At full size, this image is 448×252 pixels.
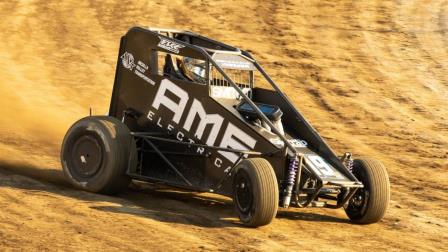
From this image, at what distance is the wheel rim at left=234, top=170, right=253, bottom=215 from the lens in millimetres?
10922

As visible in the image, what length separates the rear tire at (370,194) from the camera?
1159 cm

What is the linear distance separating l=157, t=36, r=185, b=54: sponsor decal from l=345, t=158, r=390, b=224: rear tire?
291 centimetres

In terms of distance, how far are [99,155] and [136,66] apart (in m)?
1.51

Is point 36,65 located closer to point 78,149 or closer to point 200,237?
point 78,149

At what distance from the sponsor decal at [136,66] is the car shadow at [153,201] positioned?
1.65 meters

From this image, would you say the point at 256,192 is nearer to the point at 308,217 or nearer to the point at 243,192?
the point at 243,192

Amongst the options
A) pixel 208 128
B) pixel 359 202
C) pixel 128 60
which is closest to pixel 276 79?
pixel 128 60

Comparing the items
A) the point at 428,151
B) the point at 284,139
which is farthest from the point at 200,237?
the point at 428,151

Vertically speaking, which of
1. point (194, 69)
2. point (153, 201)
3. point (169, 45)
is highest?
point (169, 45)

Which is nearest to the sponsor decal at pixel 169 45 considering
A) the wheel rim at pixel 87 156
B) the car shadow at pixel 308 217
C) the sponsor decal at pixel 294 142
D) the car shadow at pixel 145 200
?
the wheel rim at pixel 87 156

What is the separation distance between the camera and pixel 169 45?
1254cm

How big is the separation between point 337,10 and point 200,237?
68.4 feet

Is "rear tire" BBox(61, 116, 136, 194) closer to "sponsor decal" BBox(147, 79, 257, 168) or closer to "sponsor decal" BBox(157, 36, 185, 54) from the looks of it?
"sponsor decal" BBox(147, 79, 257, 168)

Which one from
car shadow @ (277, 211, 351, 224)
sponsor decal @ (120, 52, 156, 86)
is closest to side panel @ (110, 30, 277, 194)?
sponsor decal @ (120, 52, 156, 86)
